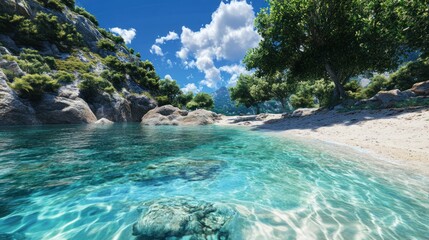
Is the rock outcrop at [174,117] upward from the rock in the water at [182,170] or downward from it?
upward

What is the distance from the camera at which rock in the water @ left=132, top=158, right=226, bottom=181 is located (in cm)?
651

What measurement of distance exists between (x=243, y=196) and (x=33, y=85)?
35327 millimetres

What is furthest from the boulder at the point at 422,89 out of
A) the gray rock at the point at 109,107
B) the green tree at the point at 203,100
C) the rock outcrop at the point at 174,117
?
the green tree at the point at 203,100

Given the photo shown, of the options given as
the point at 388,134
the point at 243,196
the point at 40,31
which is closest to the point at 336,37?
the point at 388,134

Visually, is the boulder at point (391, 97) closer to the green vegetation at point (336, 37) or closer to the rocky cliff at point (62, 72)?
A: the green vegetation at point (336, 37)

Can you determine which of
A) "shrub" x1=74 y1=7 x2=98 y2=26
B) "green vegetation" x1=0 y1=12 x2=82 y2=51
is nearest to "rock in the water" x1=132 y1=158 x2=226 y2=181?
"green vegetation" x1=0 y1=12 x2=82 y2=51

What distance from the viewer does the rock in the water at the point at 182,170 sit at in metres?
6.51

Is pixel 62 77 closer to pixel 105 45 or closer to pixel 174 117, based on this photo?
pixel 174 117

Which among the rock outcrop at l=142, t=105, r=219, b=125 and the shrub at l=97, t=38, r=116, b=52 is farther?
the shrub at l=97, t=38, r=116, b=52

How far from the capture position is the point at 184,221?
12.0ft

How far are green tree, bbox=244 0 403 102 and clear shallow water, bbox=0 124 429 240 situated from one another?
19.1 m

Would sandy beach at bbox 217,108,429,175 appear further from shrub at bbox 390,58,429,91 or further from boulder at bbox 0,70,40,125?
boulder at bbox 0,70,40,125

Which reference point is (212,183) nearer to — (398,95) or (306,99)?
(398,95)

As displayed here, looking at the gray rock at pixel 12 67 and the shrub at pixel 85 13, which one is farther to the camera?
the shrub at pixel 85 13
